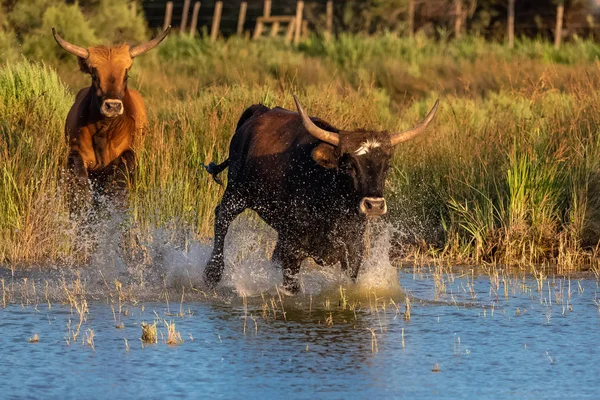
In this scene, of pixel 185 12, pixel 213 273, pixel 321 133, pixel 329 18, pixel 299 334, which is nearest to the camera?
pixel 299 334

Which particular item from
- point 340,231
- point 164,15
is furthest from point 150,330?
point 164,15

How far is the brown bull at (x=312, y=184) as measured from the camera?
29.3 ft

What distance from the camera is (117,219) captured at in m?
11.7

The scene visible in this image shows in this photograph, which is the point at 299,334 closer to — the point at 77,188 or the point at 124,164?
the point at 77,188

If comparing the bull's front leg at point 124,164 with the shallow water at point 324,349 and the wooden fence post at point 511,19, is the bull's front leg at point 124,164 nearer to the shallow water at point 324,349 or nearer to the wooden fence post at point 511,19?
the shallow water at point 324,349

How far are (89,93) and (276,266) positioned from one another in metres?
3.65

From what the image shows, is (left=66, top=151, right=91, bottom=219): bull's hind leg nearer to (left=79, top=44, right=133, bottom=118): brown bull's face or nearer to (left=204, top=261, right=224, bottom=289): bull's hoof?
(left=79, top=44, right=133, bottom=118): brown bull's face

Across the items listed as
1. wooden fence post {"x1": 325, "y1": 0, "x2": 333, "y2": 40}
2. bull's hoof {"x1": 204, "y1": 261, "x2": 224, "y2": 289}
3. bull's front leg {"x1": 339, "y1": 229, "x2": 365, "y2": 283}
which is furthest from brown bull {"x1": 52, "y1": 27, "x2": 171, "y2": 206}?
wooden fence post {"x1": 325, "y1": 0, "x2": 333, "y2": 40}

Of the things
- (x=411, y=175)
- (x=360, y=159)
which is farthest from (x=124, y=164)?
(x=360, y=159)

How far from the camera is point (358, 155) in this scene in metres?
8.91

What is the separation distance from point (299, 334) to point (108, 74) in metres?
4.96

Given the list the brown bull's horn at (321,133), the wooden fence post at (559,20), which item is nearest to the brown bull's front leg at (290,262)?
the brown bull's horn at (321,133)

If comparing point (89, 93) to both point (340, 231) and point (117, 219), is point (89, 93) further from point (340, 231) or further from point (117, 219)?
point (340, 231)

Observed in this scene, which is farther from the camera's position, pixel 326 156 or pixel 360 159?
pixel 326 156
